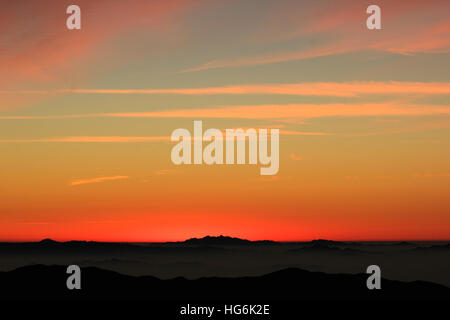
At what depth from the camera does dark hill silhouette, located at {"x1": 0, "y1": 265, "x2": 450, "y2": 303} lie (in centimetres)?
6831

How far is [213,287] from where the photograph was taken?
71062 millimetres

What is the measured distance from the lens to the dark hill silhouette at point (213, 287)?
68.3 meters

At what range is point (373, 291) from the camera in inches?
2815
